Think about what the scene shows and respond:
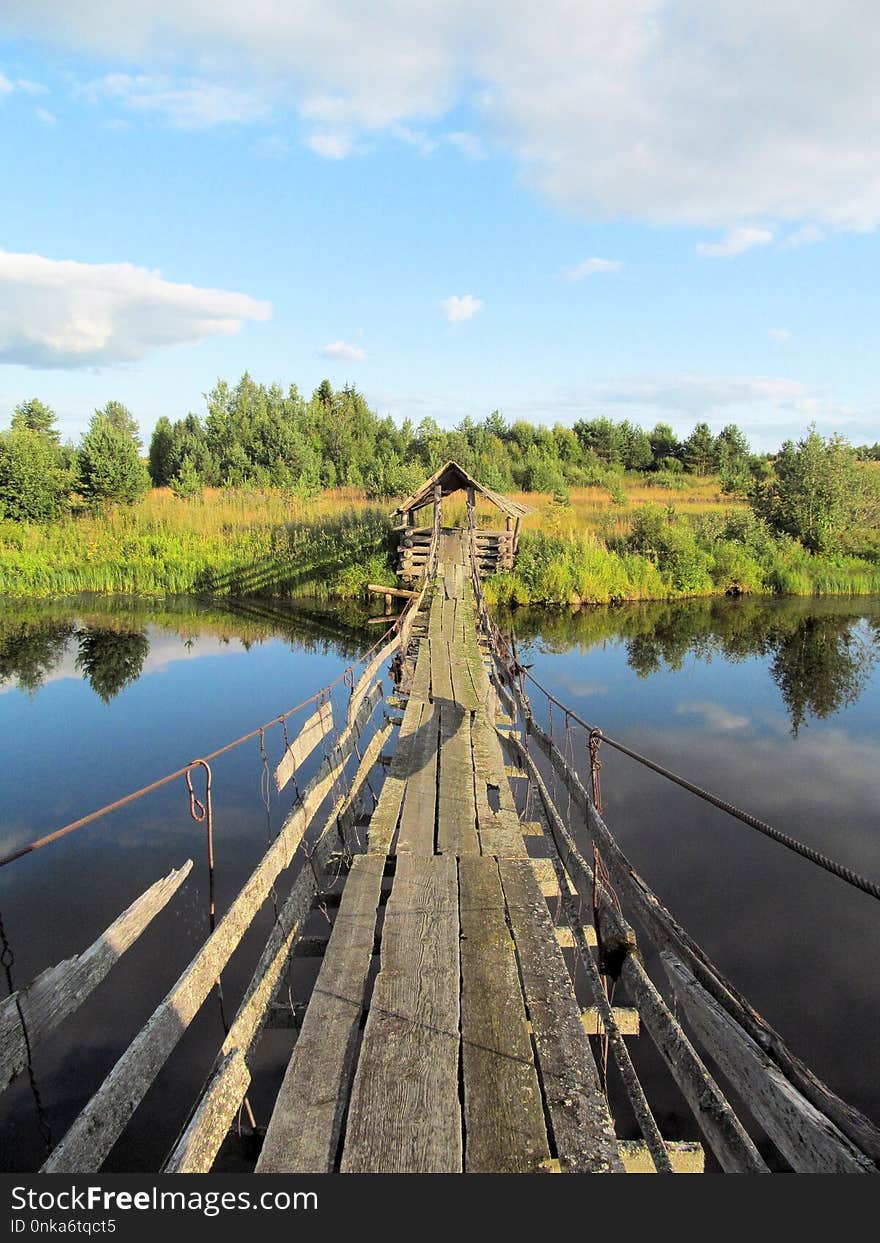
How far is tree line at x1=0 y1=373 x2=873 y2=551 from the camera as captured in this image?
29.2m

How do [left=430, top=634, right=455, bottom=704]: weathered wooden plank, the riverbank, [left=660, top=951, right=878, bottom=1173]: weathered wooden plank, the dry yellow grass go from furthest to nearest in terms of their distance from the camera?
the dry yellow grass < the riverbank < [left=430, top=634, right=455, bottom=704]: weathered wooden plank < [left=660, top=951, right=878, bottom=1173]: weathered wooden plank

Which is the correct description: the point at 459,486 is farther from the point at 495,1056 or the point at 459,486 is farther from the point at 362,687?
the point at 495,1056

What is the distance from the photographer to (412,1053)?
113 inches

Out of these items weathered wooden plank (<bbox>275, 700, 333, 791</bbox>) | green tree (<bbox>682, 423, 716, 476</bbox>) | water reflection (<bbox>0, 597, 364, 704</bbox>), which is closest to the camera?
weathered wooden plank (<bbox>275, 700, 333, 791</bbox>)

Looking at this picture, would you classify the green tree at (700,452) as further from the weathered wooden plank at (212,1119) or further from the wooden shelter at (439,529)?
the weathered wooden plank at (212,1119)

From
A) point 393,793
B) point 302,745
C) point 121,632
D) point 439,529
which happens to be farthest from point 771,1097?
point 439,529

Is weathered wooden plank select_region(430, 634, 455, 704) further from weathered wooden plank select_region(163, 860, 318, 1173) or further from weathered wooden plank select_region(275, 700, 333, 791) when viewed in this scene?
weathered wooden plank select_region(163, 860, 318, 1173)

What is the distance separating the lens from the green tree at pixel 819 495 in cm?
2908

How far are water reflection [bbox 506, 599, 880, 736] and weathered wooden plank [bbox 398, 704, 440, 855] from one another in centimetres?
895

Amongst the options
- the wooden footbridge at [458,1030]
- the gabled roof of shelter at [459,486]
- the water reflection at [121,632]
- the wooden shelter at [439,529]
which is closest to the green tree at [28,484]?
the water reflection at [121,632]

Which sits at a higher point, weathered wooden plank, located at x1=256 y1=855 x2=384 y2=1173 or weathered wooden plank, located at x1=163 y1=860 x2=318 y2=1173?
weathered wooden plank, located at x1=256 y1=855 x2=384 y2=1173

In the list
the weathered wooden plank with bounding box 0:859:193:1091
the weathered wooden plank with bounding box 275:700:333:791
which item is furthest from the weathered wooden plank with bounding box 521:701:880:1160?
the weathered wooden plank with bounding box 0:859:193:1091

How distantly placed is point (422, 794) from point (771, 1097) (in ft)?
12.3

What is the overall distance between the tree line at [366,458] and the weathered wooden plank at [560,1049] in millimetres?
29708
